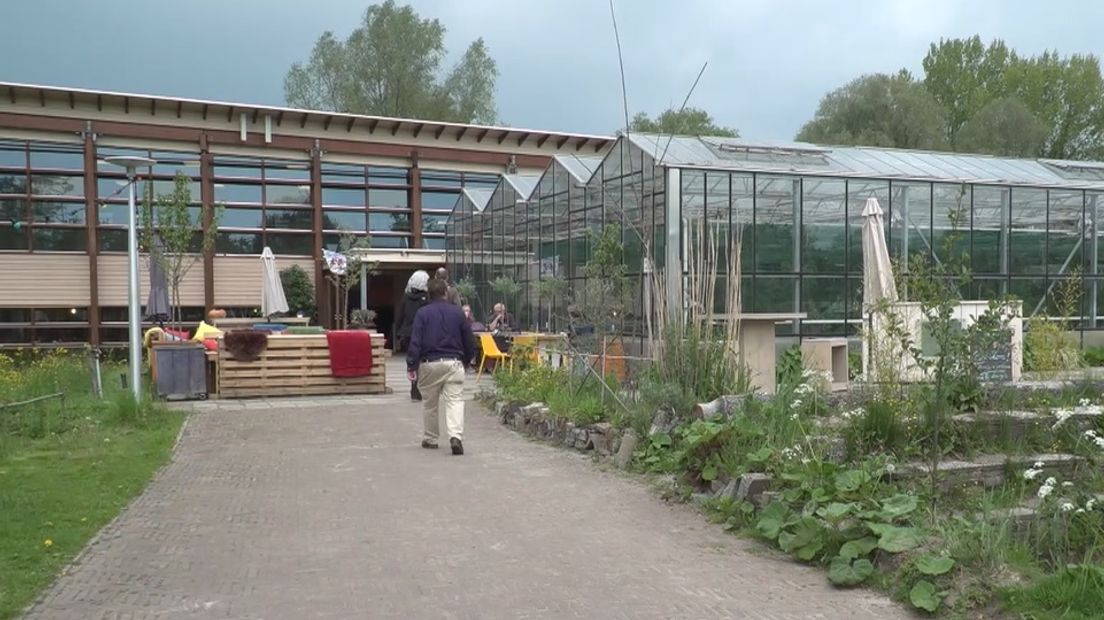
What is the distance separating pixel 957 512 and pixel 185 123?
2400 cm

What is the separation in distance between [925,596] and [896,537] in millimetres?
570

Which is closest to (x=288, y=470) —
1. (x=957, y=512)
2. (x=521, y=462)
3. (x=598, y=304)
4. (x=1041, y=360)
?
(x=521, y=462)

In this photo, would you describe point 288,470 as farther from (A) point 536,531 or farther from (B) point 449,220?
(B) point 449,220

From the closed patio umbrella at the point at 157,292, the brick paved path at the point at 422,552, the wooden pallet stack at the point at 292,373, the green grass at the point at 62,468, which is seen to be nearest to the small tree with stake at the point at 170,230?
the closed patio umbrella at the point at 157,292

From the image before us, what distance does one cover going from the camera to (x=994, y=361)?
7742 millimetres

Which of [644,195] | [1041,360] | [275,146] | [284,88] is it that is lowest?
[1041,360]

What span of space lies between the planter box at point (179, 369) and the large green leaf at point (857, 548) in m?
11.2

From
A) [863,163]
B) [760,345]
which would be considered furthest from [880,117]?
[760,345]

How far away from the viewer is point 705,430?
23.5 feet

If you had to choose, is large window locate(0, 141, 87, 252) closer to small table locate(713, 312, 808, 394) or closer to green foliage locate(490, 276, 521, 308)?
green foliage locate(490, 276, 521, 308)

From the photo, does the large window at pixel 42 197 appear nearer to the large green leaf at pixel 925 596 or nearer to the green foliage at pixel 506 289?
the green foliage at pixel 506 289

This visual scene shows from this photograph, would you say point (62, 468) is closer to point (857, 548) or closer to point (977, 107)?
point (857, 548)

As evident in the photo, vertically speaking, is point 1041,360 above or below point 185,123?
below

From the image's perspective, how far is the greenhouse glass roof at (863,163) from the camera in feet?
51.2
